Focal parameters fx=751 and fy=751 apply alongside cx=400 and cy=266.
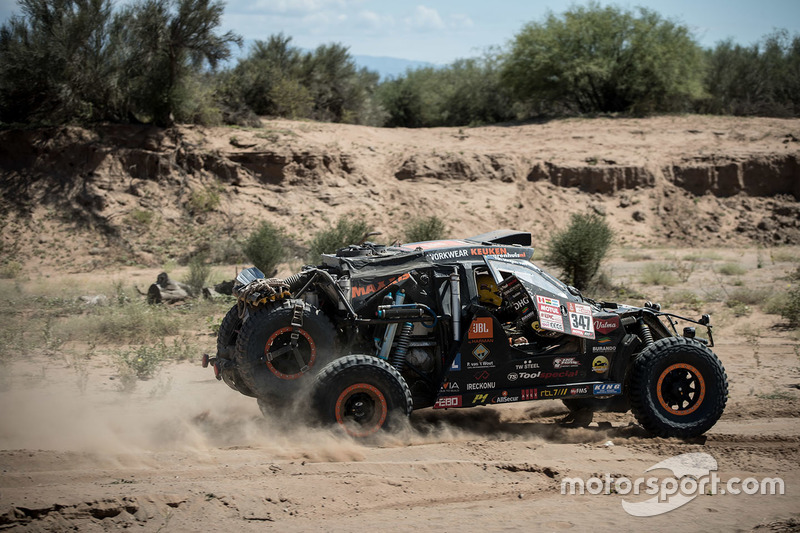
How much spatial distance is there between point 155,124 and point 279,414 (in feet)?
66.5

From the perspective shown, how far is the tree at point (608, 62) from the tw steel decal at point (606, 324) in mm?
26165

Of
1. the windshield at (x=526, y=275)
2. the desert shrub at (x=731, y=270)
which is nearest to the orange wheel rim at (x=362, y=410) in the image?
the windshield at (x=526, y=275)

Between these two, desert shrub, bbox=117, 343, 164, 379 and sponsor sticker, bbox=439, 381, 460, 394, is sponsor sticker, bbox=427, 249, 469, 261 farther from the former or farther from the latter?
desert shrub, bbox=117, 343, 164, 379

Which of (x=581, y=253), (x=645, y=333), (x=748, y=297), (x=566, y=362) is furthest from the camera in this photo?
(x=581, y=253)

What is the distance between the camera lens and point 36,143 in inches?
909

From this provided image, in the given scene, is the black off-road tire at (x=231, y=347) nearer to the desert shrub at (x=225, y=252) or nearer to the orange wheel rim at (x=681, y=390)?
the orange wheel rim at (x=681, y=390)

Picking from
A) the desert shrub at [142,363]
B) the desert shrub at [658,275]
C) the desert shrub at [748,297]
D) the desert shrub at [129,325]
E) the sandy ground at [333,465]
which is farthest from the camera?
the desert shrub at [658,275]

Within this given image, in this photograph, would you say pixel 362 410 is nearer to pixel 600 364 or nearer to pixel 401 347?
pixel 401 347

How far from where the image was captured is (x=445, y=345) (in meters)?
7.02

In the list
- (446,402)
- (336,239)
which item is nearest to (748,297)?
(336,239)

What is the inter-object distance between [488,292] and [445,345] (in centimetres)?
82

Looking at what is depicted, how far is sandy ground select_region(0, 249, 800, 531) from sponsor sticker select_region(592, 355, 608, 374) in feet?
2.15

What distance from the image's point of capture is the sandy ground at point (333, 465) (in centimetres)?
519

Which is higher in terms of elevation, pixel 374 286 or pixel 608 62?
pixel 608 62
